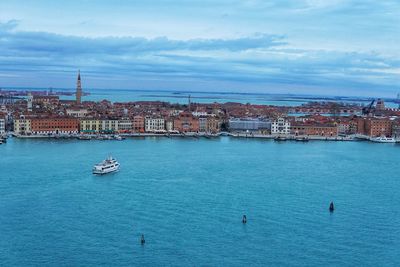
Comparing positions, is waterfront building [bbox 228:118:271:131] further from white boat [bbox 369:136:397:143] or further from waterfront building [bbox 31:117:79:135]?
waterfront building [bbox 31:117:79:135]

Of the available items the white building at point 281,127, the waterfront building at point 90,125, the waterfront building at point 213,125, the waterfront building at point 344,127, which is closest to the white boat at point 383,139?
the waterfront building at point 344,127

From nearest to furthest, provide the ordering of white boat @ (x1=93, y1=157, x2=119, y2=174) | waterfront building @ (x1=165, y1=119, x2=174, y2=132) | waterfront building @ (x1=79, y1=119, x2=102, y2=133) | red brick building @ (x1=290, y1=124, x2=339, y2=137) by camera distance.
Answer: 1. white boat @ (x1=93, y1=157, x2=119, y2=174)
2. waterfront building @ (x1=79, y1=119, x2=102, y2=133)
3. red brick building @ (x1=290, y1=124, x2=339, y2=137)
4. waterfront building @ (x1=165, y1=119, x2=174, y2=132)

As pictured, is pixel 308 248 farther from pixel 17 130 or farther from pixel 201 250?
pixel 17 130

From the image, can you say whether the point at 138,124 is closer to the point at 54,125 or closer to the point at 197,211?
the point at 54,125

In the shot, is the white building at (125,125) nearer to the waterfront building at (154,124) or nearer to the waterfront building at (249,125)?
the waterfront building at (154,124)

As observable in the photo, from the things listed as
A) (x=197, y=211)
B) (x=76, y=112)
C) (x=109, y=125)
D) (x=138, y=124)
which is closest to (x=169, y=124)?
(x=138, y=124)

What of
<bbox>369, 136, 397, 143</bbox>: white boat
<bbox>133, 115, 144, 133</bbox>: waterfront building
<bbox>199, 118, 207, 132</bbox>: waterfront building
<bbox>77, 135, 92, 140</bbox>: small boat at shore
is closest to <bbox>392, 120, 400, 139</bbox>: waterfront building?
<bbox>369, 136, 397, 143</bbox>: white boat

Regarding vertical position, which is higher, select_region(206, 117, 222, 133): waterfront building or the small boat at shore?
select_region(206, 117, 222, 133): waterfront building
